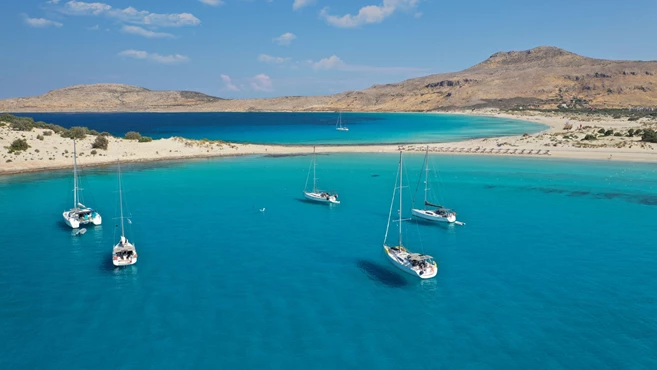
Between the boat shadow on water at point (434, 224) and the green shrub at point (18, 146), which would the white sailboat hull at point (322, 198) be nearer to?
the boat shadow on water at point (434, 224)

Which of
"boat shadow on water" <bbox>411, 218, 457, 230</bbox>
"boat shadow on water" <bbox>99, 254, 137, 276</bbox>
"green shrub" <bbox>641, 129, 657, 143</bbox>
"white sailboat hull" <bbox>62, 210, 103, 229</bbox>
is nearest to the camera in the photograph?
"boat shadow on water" <bbox>99, 254, 137, 276</bbox>

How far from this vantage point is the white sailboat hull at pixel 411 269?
3025 cm

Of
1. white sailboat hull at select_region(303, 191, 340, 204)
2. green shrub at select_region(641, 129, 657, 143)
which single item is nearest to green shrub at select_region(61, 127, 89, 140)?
white sailboat hull at select_region(303, 191, 340, 204)

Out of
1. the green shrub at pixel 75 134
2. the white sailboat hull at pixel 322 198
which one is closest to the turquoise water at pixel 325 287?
the white sailboat hull at pixel 322 198

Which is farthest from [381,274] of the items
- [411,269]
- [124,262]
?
[124,262]

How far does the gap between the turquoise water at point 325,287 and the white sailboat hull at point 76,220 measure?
2.48ft

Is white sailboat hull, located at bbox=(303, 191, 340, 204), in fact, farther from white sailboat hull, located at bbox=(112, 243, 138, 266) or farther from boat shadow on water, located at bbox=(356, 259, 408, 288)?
white sailboat hull, located at bbox=(112, 243, 138, 266)

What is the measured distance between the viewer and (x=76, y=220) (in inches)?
1631

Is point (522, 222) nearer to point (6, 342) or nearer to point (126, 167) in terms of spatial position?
point (6, 342)

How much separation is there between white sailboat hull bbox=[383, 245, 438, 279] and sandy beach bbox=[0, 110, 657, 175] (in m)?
62.9

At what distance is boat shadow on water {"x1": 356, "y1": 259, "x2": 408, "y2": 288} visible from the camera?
3024 cm

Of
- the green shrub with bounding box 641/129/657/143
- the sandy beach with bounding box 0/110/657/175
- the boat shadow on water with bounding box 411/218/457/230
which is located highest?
the green shrub with bounding box 641/129/657/143

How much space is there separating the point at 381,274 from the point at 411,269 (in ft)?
7.25

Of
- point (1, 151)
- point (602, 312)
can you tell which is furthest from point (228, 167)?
point (602, 312)
